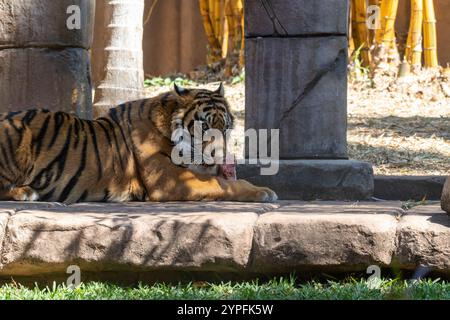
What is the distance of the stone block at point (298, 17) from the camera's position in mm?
7141

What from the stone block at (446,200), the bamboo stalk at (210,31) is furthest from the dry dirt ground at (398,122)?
the stone block at (446,200)

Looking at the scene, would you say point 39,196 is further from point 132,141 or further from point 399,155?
point 399,155

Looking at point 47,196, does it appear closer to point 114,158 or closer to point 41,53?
point 114,158

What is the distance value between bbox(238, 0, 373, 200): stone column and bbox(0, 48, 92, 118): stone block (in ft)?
4.74

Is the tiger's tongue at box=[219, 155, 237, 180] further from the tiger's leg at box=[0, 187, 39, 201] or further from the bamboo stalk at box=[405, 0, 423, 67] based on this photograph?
the bamboo stalk at box=[405, 0, 423, 67]

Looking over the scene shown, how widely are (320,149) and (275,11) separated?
3.52ft

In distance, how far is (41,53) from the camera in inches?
302

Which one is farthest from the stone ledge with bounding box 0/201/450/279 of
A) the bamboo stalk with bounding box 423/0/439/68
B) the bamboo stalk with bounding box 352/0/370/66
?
the bamboo stalk with bounding box 423/0/439/68

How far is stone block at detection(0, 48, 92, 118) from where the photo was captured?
766 centimetres

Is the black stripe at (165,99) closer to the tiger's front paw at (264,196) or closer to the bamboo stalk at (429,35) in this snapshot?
the tiger's front paw at (264,196)

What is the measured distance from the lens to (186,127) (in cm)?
664

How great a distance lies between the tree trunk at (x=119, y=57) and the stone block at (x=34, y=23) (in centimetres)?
144

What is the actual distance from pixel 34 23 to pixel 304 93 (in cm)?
219

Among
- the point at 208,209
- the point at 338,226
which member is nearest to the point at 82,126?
the point at 208,209
